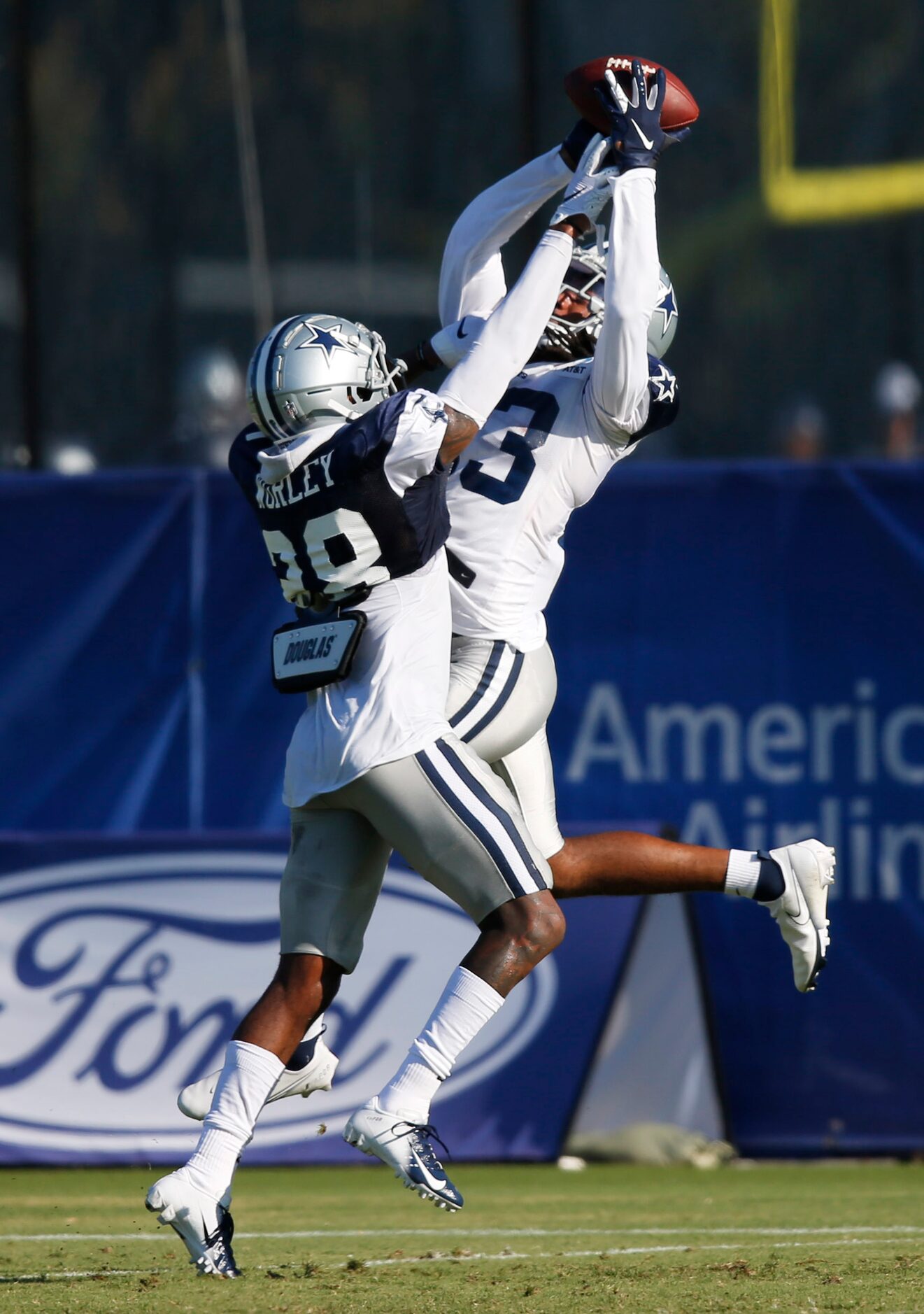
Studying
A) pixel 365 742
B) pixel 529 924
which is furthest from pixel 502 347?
pixel 529 924

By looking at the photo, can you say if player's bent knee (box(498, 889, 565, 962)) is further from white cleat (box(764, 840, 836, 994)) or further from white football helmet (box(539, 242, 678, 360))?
white football helmet (box(539, 242, 678, 360))

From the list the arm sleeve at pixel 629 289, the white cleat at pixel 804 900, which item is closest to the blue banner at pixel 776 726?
the white cleat at pixel 804 900

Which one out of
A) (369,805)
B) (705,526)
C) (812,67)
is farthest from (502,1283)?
(812,67)

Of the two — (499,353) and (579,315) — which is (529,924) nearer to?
(499,353)

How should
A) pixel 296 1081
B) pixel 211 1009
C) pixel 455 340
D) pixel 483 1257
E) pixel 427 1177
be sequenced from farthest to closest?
pixel 211 1009, pixel 455 340, pixel 483 1257, pixel 296 1081, pixel 427 1177

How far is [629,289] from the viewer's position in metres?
5.02

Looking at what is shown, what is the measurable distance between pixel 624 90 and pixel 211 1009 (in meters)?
3.74

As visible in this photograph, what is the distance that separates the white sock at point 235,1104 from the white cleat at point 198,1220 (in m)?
0.07

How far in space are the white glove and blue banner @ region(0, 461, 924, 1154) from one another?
295cm

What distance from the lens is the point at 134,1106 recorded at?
7410 mm

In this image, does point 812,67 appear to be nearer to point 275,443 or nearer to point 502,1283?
point 275,443

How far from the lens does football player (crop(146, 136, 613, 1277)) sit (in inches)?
179

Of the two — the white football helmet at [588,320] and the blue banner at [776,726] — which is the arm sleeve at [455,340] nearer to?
the white football helmet at [588,320]

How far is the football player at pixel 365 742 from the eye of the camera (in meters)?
4.55
